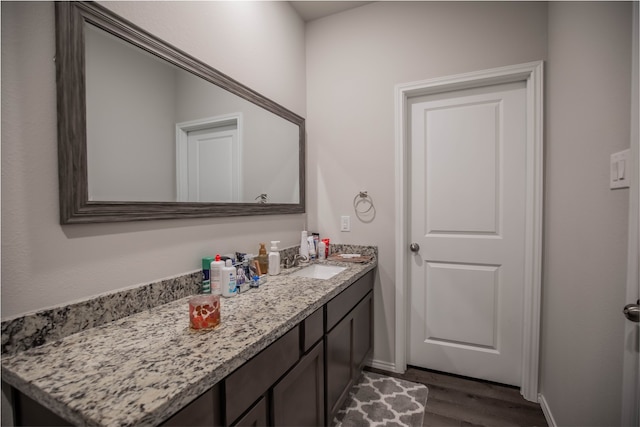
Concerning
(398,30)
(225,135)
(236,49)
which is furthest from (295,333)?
(398,30)

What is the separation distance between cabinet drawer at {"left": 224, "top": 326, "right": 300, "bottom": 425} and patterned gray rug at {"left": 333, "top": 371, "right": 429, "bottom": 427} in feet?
2.86

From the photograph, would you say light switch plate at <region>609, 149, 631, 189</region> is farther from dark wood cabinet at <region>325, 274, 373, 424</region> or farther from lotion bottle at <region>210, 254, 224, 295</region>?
lotion bottle at <region>210, 254, 224, 295</region>

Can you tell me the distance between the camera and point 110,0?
→ 39.9 inches

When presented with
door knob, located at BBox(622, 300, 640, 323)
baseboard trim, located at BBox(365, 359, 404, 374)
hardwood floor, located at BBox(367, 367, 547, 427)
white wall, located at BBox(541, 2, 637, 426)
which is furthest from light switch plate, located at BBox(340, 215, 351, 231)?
door knob, located at BBox(622, 300, 640, 323)

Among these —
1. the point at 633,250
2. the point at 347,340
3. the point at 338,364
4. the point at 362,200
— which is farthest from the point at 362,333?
the point at 633,250

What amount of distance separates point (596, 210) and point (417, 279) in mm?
1156

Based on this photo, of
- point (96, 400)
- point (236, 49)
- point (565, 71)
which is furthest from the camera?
point (236, 49)

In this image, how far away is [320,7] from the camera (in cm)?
215

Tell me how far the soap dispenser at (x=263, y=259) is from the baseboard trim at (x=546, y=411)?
177cm

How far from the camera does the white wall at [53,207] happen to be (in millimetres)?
793

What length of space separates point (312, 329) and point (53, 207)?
0.98 metres

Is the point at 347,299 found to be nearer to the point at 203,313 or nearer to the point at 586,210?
the point at 203,313

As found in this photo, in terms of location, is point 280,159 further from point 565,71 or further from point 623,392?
point 623,392

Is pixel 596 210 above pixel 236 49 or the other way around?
the other way around
